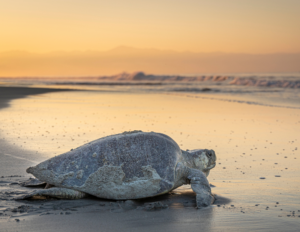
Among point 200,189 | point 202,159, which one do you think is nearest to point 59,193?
point 200,189

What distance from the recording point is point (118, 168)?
16.3ft

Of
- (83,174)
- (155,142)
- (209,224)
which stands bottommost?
(209,224)

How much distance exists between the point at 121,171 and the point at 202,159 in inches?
61.7

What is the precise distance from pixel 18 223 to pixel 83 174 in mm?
1207

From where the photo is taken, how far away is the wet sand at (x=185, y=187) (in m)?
4.20

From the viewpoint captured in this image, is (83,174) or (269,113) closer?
(83,174)

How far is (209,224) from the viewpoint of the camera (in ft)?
13.8

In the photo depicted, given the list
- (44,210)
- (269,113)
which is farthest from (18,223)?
(269,113)

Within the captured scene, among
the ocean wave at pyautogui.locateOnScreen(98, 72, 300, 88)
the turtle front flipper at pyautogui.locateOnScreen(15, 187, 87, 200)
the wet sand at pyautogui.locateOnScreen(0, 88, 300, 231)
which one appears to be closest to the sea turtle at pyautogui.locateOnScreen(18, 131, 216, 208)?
the turtle front flipper at pyautogui.locateOnScreen(15, 187, 87, 200)

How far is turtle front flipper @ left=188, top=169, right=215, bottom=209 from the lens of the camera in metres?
4.82

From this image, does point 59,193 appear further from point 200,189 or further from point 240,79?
point 240,79

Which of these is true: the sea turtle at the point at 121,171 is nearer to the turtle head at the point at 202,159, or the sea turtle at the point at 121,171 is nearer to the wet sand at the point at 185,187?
the wet sand at the point at 185,187

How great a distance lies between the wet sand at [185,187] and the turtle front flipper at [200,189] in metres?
0.11

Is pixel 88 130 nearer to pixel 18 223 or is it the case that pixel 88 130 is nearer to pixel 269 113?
pixel 18 223
